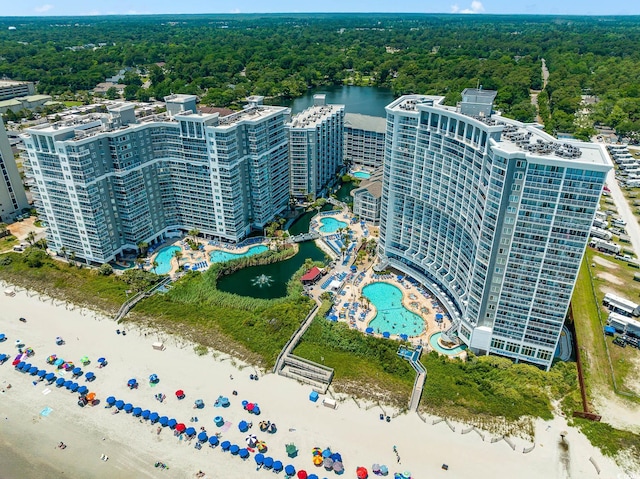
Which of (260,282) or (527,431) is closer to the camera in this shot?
(527,431)

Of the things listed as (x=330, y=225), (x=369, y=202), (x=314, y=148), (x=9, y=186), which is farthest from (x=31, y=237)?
(x=369, y=202)

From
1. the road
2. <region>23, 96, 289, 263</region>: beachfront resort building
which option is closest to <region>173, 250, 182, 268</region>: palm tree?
<region>23, 96, 289, 263</region>: beachfront resort building

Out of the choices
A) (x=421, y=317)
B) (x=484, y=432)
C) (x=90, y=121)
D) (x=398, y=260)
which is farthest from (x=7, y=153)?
(x=484, y=432)

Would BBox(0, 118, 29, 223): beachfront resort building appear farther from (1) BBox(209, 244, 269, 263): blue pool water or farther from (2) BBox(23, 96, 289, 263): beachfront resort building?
(1) BBox(209, 244, 269, 263): blue pool water

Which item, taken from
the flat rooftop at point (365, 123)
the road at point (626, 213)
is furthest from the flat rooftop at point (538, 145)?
the flat rooftop at point (365, 123)

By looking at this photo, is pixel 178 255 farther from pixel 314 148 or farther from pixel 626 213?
→ pixel 626 213

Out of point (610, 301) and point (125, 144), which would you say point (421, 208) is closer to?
point (610, 301)
